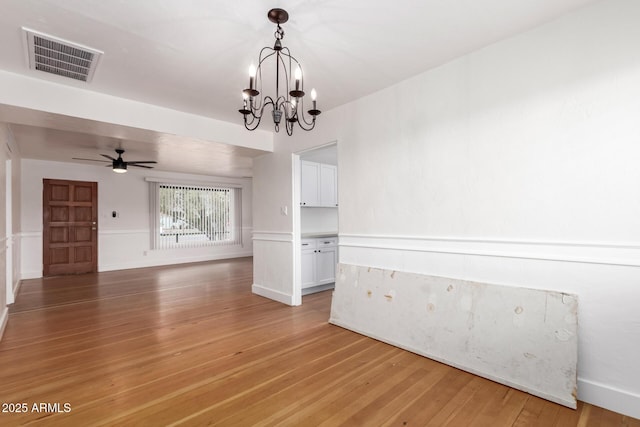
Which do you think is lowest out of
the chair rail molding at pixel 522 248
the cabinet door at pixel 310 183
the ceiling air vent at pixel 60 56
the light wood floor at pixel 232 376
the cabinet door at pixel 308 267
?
the light wood floor at pixel 232 376

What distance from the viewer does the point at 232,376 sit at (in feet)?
7.75

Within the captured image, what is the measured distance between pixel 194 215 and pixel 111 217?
1966 millimetres

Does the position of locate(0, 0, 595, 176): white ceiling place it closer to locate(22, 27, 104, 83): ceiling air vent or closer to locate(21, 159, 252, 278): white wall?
locate(22, 27, 104, 83): ceiling air vent

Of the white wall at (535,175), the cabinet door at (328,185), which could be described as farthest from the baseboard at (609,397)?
the cabinet door at (328,185)

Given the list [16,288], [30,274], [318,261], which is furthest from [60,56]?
[30,274]

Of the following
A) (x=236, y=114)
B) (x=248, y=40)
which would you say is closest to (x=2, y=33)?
(x=248, y=40)

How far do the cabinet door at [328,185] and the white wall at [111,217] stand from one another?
474 centimetres

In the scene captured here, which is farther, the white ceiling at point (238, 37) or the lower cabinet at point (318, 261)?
the lower cabinet at point (318, 261)

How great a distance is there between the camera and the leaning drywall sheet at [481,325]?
80.1 inches

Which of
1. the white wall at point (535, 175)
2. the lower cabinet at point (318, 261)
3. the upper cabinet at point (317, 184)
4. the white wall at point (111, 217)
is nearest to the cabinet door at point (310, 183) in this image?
the upper cabinet at point (317, 184)

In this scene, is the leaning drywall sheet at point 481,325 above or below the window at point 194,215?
below

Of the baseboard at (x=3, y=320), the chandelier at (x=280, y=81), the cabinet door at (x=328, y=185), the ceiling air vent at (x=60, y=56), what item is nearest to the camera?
the chandelier at (x=280, y=81)

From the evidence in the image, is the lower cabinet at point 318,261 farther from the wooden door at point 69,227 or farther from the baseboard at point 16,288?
the wooden door at point 69,227

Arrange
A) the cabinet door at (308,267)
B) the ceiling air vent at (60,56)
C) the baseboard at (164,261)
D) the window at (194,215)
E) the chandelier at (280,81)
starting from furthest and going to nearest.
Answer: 1. the window at (194,215)
2. the baseboard at (164,261)
3. the cabinet door at (308,267)
4. the ceiling air vent at (60,56)
5. the chandelier at (280,81)
